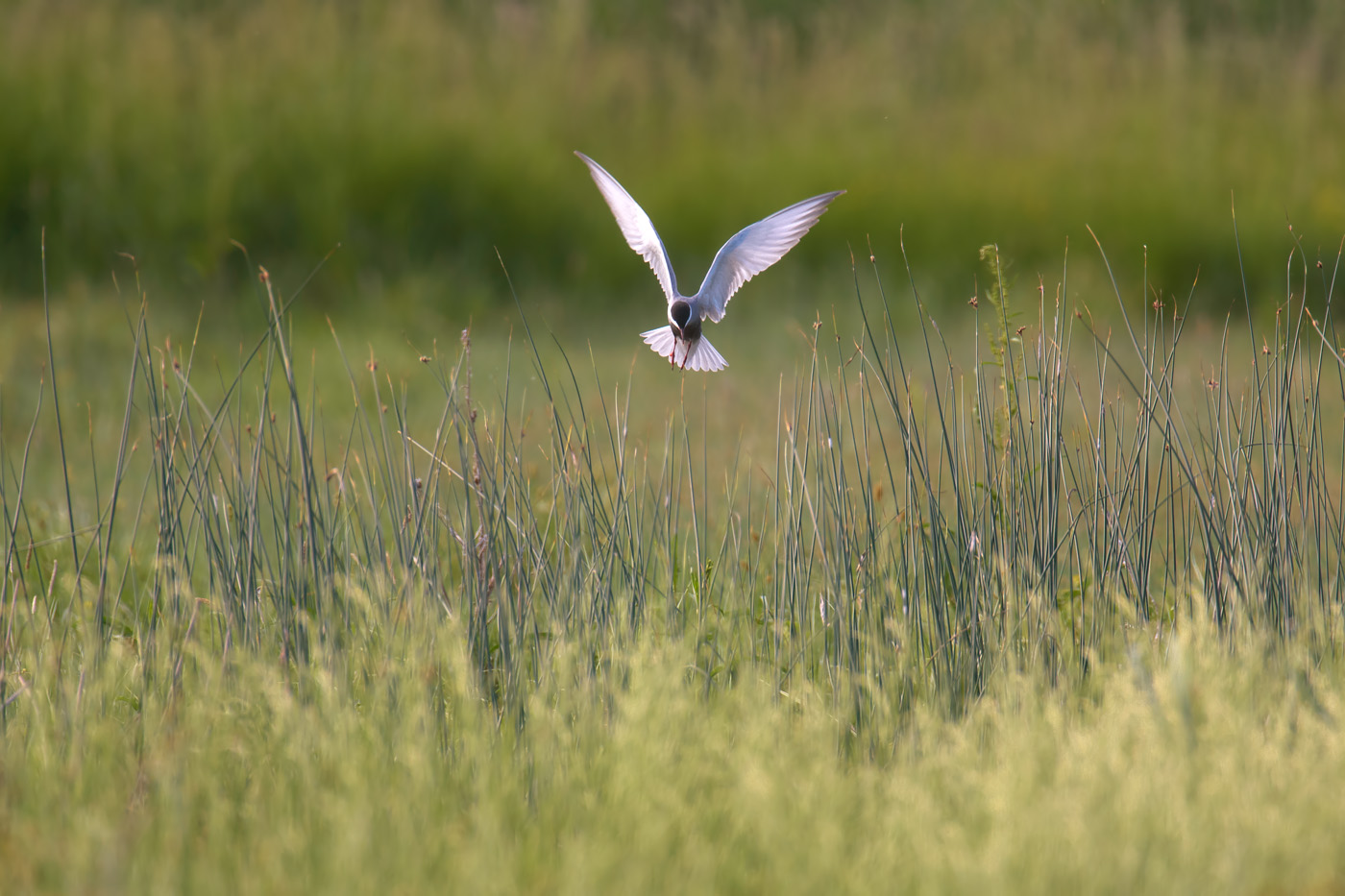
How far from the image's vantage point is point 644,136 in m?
5.56

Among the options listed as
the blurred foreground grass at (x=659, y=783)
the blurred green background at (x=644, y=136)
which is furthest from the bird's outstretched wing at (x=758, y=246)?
the blurred green background at (x=644, y=136)

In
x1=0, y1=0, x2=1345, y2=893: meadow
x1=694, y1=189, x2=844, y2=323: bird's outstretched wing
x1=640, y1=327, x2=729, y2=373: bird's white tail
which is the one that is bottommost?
x1=0, y1=0, x2=1345, y2=893: meadow

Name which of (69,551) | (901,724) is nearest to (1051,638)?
(901,724)

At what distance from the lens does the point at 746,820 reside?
1198 millimetres

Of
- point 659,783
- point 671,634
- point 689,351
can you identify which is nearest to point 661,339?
point 689,351

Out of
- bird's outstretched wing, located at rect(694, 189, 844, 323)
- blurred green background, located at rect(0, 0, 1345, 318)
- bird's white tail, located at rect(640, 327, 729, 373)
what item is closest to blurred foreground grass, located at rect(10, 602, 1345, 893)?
bird's white tail, located at rect(640, 327, 729, 373)

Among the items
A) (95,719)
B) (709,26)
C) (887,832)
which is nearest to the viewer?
(887,832)

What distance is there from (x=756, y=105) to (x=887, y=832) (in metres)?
5.01

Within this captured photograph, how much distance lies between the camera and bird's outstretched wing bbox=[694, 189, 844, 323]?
68.4 inches

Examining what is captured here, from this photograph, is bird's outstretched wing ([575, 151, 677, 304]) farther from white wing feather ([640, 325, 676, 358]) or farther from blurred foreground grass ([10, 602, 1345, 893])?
blurred foreground grass ([10, 602, 1345, 893])

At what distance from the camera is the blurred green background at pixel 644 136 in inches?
191

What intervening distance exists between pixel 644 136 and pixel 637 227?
389 cm

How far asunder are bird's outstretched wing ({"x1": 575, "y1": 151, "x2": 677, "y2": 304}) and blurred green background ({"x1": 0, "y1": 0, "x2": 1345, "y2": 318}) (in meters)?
2.87

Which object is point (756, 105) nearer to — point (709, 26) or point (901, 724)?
point (709, 26)
